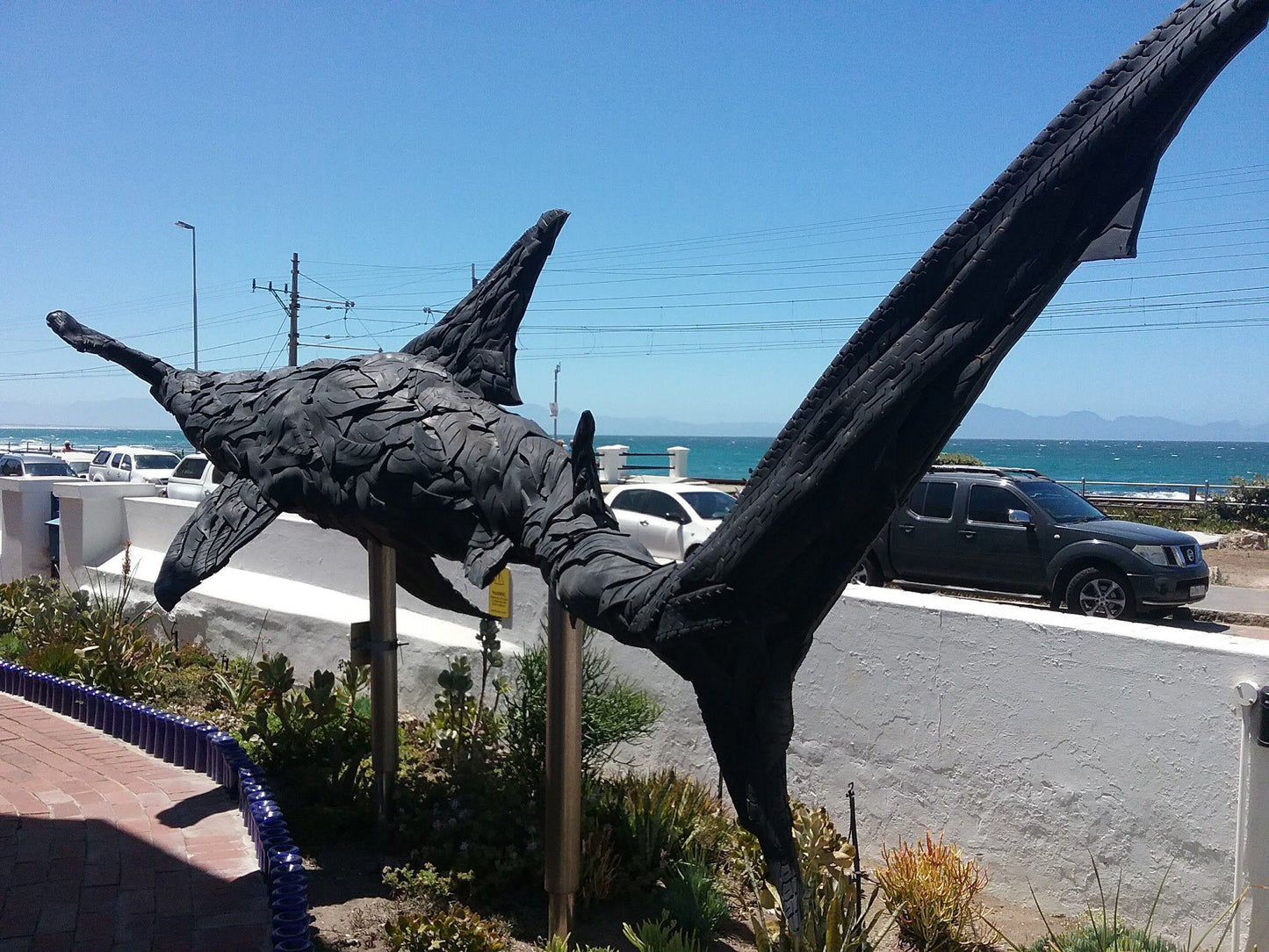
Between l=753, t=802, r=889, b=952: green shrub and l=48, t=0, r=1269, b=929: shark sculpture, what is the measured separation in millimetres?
1574

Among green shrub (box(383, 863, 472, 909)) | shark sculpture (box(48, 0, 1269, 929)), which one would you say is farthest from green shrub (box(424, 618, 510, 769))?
shark sculpture (box(48, 0, 1269, 929))

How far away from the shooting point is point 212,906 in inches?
187

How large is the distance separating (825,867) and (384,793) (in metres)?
3.08

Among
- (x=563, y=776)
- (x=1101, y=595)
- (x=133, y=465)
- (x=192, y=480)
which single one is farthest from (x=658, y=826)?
(x=133, y=465)

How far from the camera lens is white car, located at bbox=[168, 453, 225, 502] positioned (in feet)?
57.3

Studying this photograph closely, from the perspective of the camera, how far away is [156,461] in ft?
80.7

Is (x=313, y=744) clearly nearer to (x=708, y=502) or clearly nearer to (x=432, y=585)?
(x=432, y=585)

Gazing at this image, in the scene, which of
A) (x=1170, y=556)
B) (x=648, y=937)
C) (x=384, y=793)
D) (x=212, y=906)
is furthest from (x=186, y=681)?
(x=1170, y=556)

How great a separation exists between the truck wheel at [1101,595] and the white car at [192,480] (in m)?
13.8

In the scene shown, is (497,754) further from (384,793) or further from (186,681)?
(186,681)

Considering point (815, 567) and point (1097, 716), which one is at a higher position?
point (815, 567)

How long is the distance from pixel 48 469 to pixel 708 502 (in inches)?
875

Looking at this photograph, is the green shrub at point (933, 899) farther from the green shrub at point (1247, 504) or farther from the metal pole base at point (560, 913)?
the green shrub at point (1247, 504)

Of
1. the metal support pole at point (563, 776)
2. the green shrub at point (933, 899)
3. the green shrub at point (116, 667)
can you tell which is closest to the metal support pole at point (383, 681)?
the metal support pole at point (563, 776)
